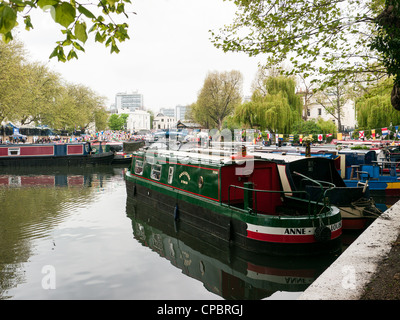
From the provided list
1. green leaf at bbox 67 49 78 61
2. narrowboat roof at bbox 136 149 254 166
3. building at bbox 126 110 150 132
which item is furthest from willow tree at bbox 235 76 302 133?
building at bbox 126 110 150 132

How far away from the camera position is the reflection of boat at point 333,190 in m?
9.30

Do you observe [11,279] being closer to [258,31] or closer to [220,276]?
[220,276]

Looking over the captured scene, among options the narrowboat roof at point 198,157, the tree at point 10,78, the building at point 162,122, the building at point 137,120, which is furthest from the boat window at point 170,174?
the building at point 162,122

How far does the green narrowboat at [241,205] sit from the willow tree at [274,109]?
23.3 m

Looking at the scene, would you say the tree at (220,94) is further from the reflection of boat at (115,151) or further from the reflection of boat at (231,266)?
the reflection of boat at (231,266)

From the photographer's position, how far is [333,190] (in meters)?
9.45

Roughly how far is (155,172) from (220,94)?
45696 mm

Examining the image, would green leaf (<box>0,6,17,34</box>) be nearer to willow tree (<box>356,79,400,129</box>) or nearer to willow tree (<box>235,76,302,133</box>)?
willow tree (<box>356,79,400,129</box>)

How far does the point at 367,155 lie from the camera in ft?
51.3

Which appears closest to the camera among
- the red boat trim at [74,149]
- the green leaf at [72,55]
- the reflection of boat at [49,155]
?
the green leaf at [72,55]

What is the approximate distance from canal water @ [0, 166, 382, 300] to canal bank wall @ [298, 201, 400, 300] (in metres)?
1.52

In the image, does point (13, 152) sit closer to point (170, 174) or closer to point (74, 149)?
point (74, 149)

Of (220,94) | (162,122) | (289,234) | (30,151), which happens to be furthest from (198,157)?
(162,122)

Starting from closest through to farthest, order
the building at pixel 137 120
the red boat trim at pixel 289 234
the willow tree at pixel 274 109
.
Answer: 1. the red boat trim at pixel 289 234
2. the willow tree at pixel 274 109
3. the building at pixel 137 120
